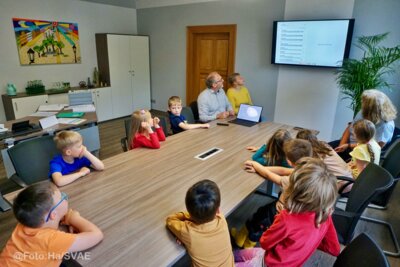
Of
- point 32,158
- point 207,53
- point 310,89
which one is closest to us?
point 32,158

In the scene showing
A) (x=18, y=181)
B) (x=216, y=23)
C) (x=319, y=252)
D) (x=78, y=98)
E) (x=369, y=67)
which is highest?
(x=216, y=23)

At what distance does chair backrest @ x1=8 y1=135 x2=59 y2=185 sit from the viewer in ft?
6.57

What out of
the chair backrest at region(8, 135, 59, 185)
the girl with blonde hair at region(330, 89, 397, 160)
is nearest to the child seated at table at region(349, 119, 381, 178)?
the girl with blonde hair at region(330, 89, 397, 160)

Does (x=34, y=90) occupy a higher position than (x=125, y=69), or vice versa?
(x=125, y=69)

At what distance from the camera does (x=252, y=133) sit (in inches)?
110

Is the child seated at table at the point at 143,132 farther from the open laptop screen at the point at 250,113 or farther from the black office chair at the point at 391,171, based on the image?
the black office chair at the point at 391,171

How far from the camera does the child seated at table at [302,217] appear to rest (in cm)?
122

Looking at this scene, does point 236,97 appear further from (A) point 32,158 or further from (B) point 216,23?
(A) point 32,158

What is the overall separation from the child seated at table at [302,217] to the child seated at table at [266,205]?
0.39 metres

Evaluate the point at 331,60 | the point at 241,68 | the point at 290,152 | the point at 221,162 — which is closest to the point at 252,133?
the point at 221,162

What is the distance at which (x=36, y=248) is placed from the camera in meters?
1.05

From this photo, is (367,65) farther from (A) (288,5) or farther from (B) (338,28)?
(A) (288,5)

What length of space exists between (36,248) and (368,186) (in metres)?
1.84

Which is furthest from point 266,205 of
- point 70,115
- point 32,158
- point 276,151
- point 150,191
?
point 70,115
